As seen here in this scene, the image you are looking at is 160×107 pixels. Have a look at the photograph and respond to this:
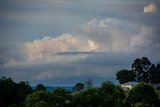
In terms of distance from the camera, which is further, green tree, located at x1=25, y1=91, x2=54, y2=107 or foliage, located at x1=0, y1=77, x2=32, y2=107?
foliage, located at x1=0, y1=77, x2=32, y2=107

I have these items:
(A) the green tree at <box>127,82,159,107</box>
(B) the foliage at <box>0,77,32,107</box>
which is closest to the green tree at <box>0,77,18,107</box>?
(B) the foliage at <box>0,77,32,107</box>

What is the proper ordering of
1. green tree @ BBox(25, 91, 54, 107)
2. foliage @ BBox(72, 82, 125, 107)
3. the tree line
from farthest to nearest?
foliage @ BBox(72, 82, 125, 107), the tree line, green tree @ BBox(25, 91, 54, 107)

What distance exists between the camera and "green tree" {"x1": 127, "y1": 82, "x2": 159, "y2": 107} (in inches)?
5773

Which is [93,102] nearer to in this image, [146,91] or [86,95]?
[86,95]

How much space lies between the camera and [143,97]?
149m

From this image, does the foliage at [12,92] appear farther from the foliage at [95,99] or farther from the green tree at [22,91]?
the foliage at [95,99]

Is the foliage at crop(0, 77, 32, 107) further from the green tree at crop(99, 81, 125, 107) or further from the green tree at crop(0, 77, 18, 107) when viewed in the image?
the green tree at crop(99, 81, 125, 107)


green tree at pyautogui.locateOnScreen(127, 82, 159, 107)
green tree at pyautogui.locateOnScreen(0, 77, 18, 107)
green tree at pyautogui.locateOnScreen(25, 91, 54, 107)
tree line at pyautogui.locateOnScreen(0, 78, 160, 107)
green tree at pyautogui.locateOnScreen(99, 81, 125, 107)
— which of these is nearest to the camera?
green tree at pyautogui.locateOnScreen(25, 91, 54, 107)

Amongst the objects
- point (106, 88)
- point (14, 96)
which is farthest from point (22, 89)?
point (106, 88)

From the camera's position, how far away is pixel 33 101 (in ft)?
417

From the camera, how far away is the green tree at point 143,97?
147 m

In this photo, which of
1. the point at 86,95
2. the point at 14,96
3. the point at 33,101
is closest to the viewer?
the point at 33,101

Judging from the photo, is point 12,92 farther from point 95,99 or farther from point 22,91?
point 95,99

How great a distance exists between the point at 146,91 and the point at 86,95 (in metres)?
21.5
